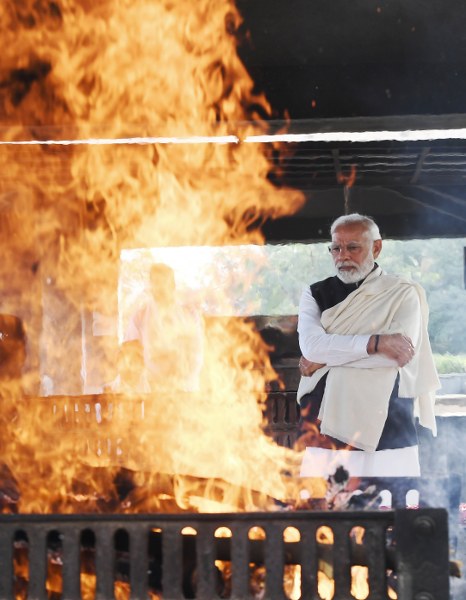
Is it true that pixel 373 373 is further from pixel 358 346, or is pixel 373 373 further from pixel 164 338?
pixel 164 338

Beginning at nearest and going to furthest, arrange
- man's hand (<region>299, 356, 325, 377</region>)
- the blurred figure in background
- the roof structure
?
the roof structure, man's hand (<region>299, 356, 325, 377</region>), the blurred figure in background

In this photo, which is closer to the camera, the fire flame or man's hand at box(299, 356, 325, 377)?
the fire flame

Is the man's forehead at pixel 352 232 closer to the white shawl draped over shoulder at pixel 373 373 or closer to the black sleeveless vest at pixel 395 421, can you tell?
the white shawl draped over shoulder at pixel 373 373

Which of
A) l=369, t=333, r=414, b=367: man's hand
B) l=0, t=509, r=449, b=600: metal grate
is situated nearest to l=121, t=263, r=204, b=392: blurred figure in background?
l=369, t=333, r=414, b=367: man's hand

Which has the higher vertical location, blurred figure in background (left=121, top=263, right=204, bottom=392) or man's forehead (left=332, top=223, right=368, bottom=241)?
man's forehead (left=332, top=223, right=368, bottom=241)

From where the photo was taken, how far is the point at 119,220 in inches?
373

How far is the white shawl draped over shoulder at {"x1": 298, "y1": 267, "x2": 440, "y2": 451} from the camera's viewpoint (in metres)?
3.68

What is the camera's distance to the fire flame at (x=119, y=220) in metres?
3.48

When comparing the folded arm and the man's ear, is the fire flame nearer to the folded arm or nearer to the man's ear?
the folded arm

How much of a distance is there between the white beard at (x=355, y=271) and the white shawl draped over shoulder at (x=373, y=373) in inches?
1.2

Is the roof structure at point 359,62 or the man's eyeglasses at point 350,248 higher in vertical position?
the roof structure at point 359,62

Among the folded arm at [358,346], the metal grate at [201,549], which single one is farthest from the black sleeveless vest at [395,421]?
the metal grate at [201,549]

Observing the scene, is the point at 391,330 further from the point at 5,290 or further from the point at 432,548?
the point at 5,290

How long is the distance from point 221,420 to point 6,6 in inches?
119
